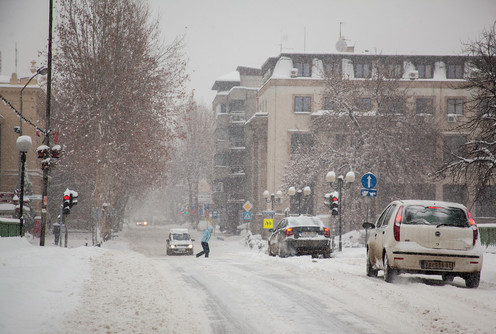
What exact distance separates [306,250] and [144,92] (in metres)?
21.1

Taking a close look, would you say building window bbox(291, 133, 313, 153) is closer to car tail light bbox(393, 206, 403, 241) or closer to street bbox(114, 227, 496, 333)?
street bbox(114, 227, 496, 333)

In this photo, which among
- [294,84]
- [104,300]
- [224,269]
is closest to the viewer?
[104,300]

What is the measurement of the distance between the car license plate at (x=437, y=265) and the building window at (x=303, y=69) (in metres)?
47.9

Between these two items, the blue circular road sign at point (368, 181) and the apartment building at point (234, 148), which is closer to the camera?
the blue circular road sign at point (368, 181)

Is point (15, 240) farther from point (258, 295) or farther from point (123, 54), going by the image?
point (123, 54)

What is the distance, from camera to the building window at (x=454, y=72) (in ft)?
193

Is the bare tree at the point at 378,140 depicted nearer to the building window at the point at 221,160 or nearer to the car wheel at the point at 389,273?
the building window at the point at 221,160

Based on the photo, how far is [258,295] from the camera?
10.9 m

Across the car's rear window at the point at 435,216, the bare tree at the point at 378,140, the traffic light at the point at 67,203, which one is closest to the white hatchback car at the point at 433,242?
the car's rear window at the point at 435,216

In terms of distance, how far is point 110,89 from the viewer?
39.7 meters

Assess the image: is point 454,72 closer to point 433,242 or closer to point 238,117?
point 238,117

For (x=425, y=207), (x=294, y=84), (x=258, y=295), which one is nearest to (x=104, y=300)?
(x=258, y=295)

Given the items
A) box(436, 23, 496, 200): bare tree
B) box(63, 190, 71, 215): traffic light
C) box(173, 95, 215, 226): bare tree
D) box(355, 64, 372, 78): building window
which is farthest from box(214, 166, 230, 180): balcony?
box(63, 190, 71, 215): traffic light

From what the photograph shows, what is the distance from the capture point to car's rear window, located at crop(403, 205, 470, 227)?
12.5 metres
